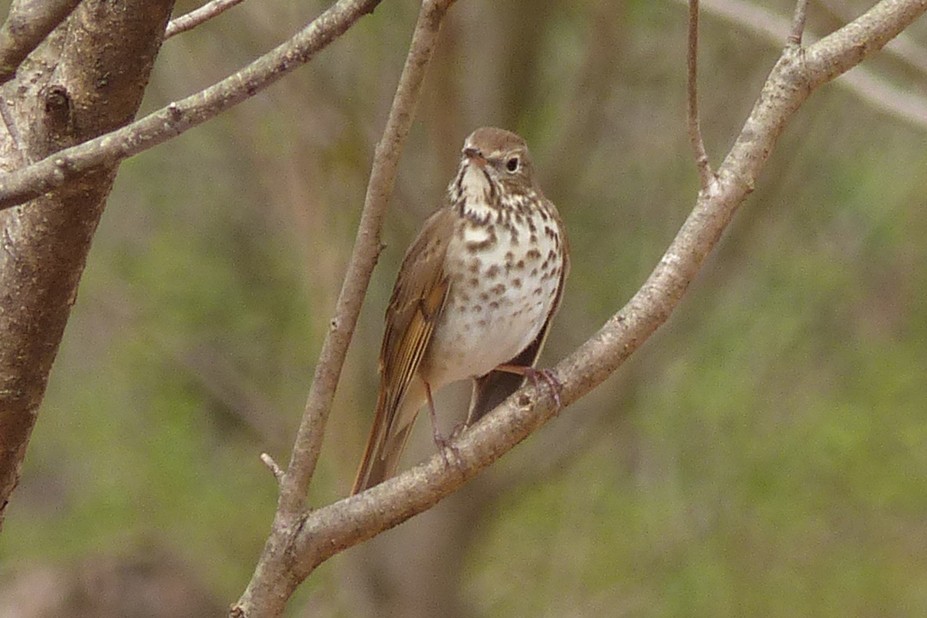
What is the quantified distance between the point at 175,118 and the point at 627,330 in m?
1.03

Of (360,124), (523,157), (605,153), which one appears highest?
(523,157)

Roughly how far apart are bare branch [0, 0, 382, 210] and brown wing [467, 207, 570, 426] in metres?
2.17

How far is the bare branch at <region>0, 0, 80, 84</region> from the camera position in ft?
6.32

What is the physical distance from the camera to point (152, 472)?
842 centimetres

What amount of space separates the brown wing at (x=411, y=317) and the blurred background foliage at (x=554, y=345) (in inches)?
105

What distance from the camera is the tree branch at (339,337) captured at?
2365mm

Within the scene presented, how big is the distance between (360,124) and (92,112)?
5.23 meters

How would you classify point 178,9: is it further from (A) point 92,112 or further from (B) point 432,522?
(A) point 92,112

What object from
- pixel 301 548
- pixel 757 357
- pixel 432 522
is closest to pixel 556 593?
pixel 432 522

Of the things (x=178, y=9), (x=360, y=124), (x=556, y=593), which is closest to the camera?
(x=178, y=9)

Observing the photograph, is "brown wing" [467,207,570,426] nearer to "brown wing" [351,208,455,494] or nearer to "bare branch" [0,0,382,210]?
"brown wing" [351,208,455,494]

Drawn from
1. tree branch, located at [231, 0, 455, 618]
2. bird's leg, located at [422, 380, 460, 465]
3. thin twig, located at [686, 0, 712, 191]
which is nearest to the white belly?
bird's leg, located at [422, 380, 460, 465]

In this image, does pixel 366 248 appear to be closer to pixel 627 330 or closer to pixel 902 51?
pixel 627 330

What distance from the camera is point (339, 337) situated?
2541 millimetres
